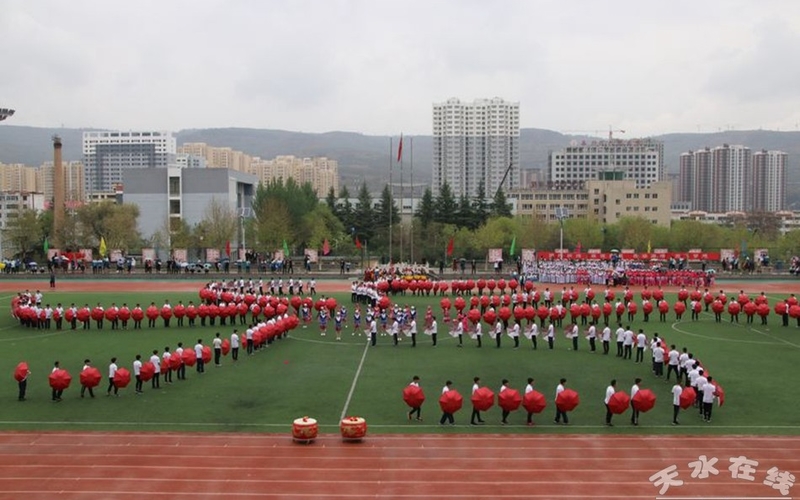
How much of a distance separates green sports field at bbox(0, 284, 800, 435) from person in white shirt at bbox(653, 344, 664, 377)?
1.58 feet

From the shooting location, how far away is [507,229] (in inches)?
2736

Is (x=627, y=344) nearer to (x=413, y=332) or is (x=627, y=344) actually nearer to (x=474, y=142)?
(x=413, y=332)

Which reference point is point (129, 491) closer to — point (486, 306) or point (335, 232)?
point (486, 306)

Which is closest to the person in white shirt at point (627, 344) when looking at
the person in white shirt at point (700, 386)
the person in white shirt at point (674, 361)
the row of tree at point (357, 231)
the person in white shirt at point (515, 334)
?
the person in white shirt at point (674, 361)

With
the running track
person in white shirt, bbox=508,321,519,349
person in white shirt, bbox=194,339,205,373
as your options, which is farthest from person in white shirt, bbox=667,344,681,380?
person in white shirt, bbox=194,339,205,373

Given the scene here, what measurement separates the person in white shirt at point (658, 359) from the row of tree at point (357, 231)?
137 feet

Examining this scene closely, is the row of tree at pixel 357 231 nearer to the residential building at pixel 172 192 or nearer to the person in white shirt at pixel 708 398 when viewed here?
the residential building at pixel 172 192

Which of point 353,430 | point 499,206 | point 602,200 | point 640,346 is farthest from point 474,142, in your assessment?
point 353,430

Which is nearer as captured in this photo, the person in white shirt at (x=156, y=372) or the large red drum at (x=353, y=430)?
the large red drum at (x=353, y=430)

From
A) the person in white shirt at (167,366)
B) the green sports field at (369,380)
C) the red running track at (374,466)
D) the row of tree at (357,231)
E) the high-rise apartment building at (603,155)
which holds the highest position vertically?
the high-rise apartment building at (603,155)

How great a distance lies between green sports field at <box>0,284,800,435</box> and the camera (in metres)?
16.1

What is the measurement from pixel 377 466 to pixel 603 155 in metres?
165

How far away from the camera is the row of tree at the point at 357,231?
212ft

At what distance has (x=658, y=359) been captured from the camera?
2023cm
